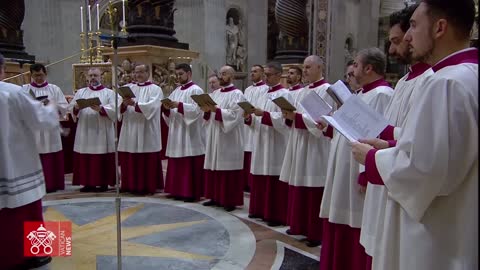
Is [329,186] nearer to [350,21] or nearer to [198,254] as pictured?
[198,254]

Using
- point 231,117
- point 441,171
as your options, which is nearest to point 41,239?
point 231,117

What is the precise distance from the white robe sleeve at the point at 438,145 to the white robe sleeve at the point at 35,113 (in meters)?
2.86

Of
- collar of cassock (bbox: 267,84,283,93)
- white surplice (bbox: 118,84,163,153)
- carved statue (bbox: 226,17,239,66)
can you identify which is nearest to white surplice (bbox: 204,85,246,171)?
collar of cassock (bbox: 267,84,283,93)

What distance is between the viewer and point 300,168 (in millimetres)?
4559

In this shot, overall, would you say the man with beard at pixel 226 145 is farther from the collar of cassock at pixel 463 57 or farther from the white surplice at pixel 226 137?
the collar of cassock at pixel 463 57

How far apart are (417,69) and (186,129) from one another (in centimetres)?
419

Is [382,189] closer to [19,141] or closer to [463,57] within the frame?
[463,57]

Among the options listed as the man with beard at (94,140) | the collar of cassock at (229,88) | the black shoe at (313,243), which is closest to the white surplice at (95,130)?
the man with beard at (94,140)

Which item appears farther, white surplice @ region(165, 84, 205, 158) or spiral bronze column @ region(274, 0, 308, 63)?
spiral bronze column @ region(274, 0, 308, 63)

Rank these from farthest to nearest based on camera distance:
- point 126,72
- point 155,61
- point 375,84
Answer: point 126,72
point 155,61
point 375,84

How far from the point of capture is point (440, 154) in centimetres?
157

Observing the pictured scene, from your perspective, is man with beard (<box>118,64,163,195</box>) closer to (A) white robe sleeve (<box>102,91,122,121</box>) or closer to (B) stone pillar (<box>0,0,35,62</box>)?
(A) white robe sleeve (<box>102,91,122,121</box>)

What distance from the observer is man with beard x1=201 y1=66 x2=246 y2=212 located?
574 cm

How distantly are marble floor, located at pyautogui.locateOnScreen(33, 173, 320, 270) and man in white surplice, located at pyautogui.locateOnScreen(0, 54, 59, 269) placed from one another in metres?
0.47
